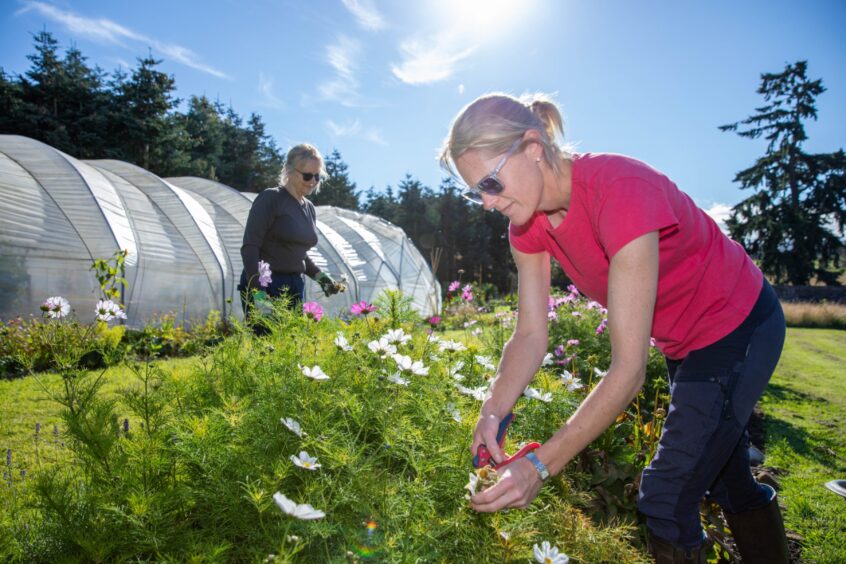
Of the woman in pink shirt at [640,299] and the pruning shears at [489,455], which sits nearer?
the woman in pink shirt at [640,299]

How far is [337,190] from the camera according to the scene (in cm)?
3344

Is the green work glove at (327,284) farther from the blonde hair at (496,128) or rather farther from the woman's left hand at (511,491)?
the woman's left hand at (511,491)

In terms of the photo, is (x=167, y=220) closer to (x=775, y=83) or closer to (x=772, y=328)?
(x=772, y=328)

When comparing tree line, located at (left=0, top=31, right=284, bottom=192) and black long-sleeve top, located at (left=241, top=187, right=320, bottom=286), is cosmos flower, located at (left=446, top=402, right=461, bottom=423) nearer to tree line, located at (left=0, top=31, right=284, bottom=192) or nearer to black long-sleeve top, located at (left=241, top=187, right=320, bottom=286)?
black long-sleeve top, located at (left=241, top=187, right=320, bottom=286)

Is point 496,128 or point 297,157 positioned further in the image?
point 297,157

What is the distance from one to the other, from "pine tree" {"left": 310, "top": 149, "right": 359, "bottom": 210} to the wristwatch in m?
31.1

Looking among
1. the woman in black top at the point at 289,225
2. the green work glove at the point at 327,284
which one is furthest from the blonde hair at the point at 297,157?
the green work glove at the point at 327,284

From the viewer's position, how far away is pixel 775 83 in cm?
2497

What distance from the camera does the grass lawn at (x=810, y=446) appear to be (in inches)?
94.6

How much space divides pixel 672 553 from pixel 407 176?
32.0 m

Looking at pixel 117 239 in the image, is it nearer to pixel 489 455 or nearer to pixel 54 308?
pixel 54 308

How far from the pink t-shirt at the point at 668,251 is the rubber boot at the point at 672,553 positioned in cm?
57

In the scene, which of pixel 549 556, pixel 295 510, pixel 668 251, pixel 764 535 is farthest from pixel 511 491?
pixel 764 535

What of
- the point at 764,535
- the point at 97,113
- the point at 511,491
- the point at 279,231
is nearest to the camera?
the point at 511,491
